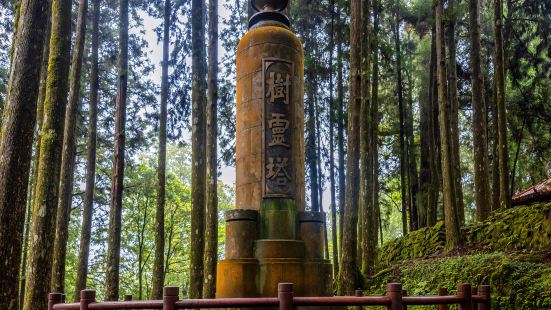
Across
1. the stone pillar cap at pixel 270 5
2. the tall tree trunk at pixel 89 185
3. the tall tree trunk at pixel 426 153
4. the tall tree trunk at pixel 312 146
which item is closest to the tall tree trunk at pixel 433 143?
the tall tree trunk at pixel 426 153

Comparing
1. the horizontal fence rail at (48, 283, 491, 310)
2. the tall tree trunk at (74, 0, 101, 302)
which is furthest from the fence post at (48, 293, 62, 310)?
the tall tree trunk at (74, 0, 101, 302)

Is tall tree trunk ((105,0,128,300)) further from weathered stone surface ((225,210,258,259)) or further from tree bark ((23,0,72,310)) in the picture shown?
tree bark ((23,0,72,310))

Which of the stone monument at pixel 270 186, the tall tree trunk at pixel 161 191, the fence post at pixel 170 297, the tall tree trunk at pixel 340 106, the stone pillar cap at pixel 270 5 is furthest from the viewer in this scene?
the tall tree trunk at pixel 340 106

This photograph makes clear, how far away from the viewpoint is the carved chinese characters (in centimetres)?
771

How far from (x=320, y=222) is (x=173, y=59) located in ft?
32.2

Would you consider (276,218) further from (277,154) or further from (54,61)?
(54,61)

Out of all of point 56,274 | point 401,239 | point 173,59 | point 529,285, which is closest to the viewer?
point 529,285

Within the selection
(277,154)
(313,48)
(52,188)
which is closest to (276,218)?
(277,154)

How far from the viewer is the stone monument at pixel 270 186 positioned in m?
7.23

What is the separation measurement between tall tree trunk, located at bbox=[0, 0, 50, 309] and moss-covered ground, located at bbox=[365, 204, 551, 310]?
6873mm

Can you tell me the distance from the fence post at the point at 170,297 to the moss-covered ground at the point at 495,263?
5420mm

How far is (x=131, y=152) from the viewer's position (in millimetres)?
19062

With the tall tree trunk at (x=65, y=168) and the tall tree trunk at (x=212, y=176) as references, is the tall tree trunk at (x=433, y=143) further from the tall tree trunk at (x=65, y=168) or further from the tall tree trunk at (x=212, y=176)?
the tall tree trunk at (x=65, y=168)

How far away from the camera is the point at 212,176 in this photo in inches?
416
